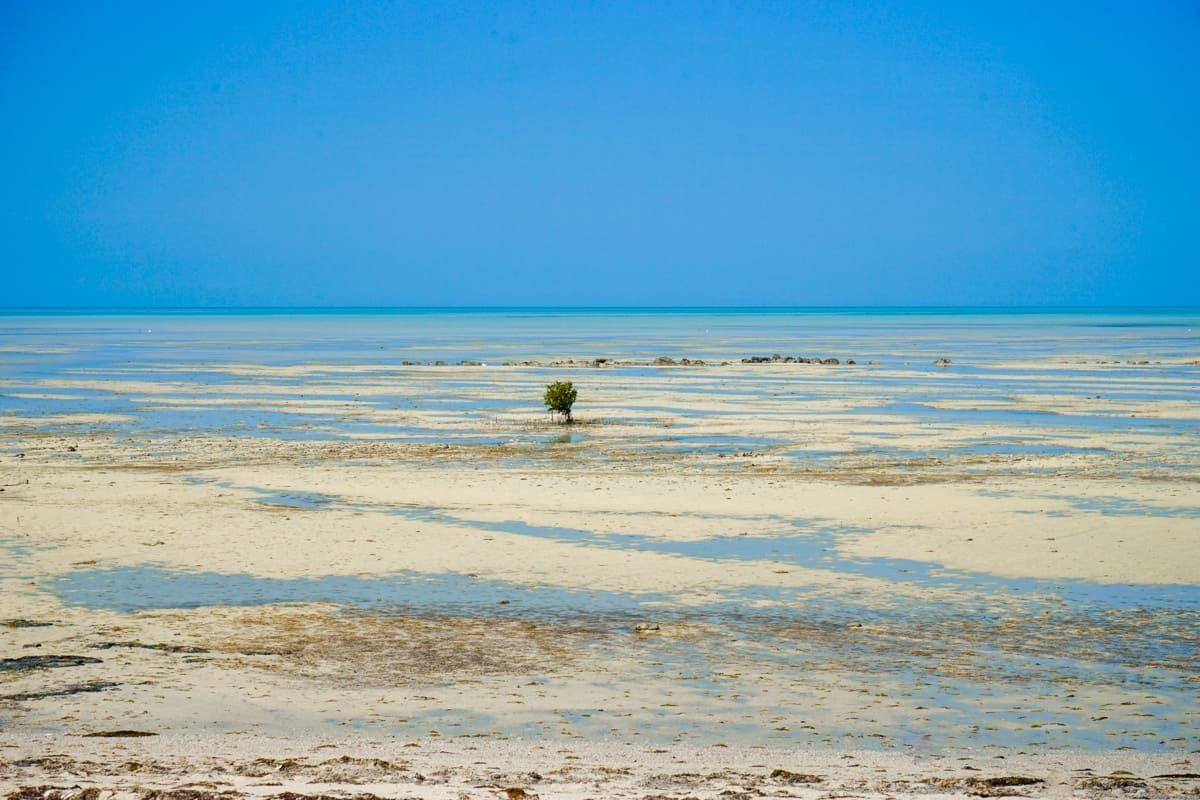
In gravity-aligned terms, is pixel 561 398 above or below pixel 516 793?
above

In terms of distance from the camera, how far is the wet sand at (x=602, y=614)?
763 cm

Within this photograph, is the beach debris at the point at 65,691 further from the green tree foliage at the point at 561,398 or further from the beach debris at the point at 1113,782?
the green tree foliage at the point at 561,398

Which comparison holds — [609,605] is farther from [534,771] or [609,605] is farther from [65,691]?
[65,691]

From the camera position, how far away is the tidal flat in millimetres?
7797

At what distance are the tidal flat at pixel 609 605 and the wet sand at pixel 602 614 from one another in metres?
0.04

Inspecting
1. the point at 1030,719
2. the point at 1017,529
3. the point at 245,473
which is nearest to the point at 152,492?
the point at 245,473

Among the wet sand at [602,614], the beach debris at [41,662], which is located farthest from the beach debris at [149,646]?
the beach debris at [41,662]

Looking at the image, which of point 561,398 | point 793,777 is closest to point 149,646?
point 793,777

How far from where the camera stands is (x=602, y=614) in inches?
448

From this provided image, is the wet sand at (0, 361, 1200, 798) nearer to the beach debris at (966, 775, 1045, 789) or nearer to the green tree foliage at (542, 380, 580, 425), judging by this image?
the beach debris at (966, 775, 1045, 789)

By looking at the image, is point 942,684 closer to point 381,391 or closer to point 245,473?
point 245,473

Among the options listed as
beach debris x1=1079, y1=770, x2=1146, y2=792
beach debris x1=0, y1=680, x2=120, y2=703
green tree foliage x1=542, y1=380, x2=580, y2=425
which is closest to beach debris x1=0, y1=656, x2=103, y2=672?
beach debris x1=0, y1=680, x2=120, y2=703

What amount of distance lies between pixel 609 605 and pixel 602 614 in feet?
1.12

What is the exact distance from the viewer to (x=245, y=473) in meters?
20.0
